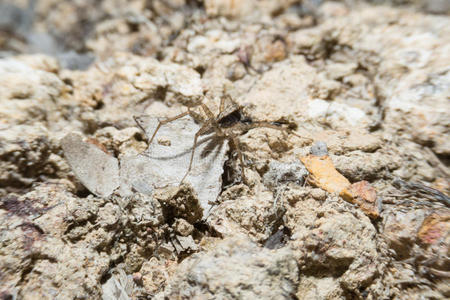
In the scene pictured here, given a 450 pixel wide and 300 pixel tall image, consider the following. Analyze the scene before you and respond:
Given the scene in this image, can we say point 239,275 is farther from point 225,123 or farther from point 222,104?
point 222,104

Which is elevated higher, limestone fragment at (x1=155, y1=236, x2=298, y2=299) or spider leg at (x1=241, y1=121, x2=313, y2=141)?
spider leg at (x1=241, y1=121, x2=313, y2=141)

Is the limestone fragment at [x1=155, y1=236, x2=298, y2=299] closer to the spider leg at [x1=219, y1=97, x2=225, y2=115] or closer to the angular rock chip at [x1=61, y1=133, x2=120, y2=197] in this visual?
the angular rock chip at [x1=61, y1=133, x2=120, y2=197]

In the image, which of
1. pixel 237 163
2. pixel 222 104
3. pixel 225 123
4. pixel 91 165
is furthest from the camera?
pixel 222 104

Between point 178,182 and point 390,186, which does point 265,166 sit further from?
point 390,186

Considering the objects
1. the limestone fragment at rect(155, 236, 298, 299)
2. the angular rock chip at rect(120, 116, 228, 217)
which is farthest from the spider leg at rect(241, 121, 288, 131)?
the limestone fragment at rect(155, 236, 298, 299)

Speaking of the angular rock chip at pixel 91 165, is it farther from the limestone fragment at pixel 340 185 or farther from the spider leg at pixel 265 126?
the limestone fragment at pixel 340 185

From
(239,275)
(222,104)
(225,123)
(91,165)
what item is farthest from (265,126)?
(91,165)
